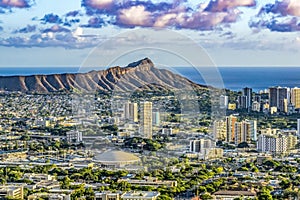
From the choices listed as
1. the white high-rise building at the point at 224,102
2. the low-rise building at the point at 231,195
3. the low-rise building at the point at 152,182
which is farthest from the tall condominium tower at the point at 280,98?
the low-rise building at the point at 231,195

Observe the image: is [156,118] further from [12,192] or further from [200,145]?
[12,192]

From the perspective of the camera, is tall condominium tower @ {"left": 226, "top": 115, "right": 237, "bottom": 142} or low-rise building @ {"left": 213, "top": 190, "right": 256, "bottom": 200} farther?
tall condominium tower @ {"left": 226, "top": 115, "right": 237, "bottom": 142}

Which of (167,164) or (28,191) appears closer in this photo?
(28,191)

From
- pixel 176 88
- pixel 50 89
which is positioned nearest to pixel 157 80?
pixel 176 88

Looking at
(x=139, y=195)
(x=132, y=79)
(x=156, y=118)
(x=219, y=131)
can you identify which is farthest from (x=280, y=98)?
(x=139, y=195)

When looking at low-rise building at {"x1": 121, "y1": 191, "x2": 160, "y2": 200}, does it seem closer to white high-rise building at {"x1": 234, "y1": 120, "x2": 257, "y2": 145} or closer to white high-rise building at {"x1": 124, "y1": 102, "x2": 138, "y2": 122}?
white high-rise building at {"x1": 124, "y1": 102, "x2": 138, "y2": 122}

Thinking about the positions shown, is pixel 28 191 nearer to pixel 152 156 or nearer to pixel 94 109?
pixel 152 156

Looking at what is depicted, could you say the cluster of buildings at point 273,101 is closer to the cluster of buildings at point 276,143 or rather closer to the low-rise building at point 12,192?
the cluster of buildings at point 276,143

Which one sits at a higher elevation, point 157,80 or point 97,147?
point 157,80

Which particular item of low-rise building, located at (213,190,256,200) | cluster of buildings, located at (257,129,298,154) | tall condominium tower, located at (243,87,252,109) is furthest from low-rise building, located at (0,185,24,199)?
tall condominium tower, located at (243,87,252,109)
